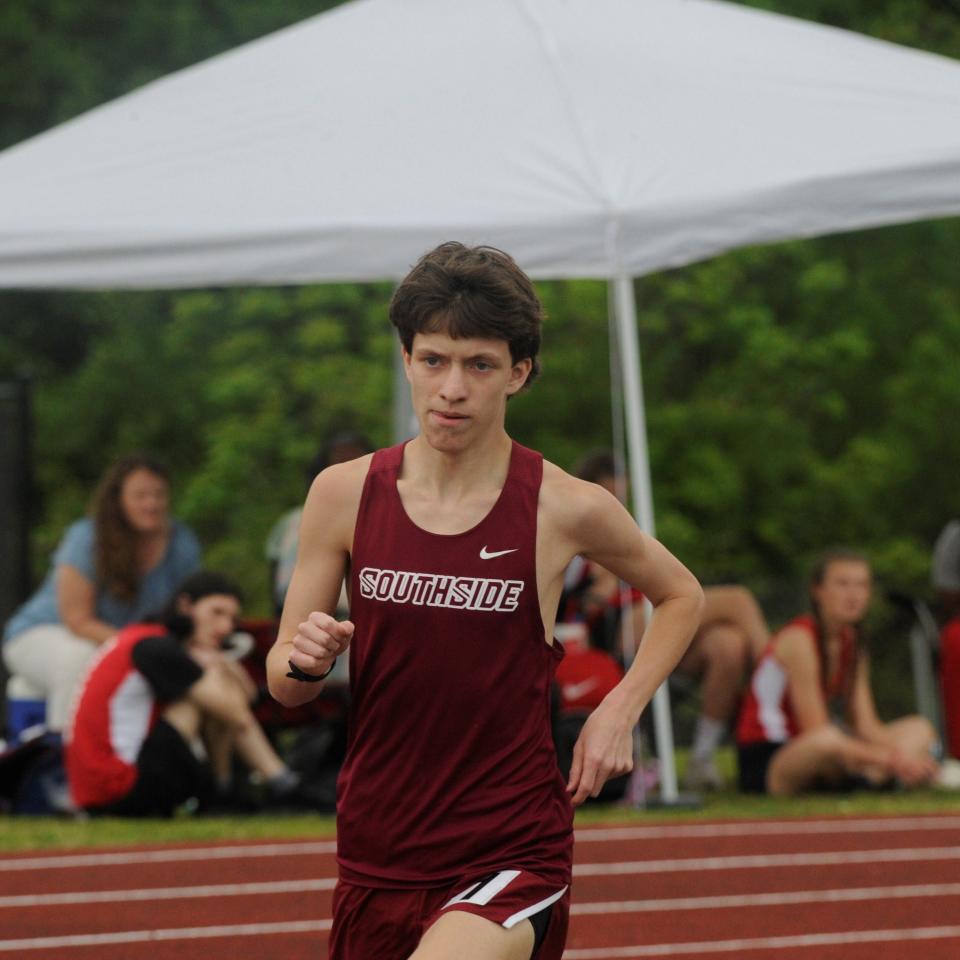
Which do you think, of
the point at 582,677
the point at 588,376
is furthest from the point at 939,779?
the point at 588,376

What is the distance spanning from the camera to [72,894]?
7023mm

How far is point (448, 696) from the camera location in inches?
130

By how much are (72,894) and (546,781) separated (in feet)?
13.4

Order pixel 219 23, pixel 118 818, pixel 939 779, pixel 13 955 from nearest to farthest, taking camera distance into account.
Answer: pixel 13 955, pixel 118 818, pixel 939 779, pixel 219 23

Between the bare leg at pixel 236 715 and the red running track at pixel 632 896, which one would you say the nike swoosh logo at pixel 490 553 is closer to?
the red running track at pixel 632 896

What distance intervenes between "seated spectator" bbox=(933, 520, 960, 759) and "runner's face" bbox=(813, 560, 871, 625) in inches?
28.9

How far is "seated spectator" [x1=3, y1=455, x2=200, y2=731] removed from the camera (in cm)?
881

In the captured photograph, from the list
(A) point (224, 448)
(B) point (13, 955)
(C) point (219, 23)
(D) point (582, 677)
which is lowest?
(B) point (13, 955)

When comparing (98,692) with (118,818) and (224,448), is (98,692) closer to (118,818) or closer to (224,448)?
(118,818)

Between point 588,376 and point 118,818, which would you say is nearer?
point 118,818

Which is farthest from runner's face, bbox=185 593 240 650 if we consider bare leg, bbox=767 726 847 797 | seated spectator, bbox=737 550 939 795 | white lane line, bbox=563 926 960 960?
white lane line, bbox=563 926 960 960

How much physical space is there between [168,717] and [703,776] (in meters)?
2.86

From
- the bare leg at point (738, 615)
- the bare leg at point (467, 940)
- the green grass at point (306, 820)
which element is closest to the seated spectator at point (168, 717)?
the green grass at point (306, 820)

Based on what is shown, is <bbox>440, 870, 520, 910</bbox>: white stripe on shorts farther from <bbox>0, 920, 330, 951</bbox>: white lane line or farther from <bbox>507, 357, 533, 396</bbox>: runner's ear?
<bbox>0, 920, 330, 951</bbox>: white lane line
